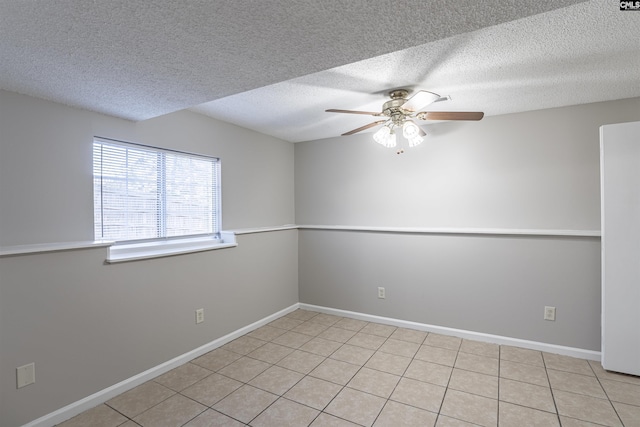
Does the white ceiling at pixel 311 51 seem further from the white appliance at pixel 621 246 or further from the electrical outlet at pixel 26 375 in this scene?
the electrical outlet at pixel 26 375

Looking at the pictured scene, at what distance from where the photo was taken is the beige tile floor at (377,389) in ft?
6.42

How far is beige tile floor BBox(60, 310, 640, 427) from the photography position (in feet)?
6.42

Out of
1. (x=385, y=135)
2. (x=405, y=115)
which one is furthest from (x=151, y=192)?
(x=405, y=115)

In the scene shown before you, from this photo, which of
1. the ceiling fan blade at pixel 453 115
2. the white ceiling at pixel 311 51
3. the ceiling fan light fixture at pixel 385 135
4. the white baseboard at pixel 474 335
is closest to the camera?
the white ceiling at pixel 311 51

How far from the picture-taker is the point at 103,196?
7.64 ft

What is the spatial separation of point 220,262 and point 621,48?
346cm

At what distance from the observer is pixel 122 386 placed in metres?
2.24

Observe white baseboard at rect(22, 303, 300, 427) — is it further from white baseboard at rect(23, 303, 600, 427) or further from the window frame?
the window frame

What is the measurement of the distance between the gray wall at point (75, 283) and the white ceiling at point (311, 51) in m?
0.26

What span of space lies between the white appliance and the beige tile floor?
0.88 ft

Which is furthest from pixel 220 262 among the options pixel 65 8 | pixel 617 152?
pixel 617 152

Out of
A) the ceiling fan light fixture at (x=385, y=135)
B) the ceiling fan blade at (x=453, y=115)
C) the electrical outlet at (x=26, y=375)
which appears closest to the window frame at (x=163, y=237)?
the electrical outlet at (x=26, y=375)

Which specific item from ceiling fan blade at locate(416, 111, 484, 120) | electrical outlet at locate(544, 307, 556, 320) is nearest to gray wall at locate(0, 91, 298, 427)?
ceiling fan blade at locate(416, 111, 484, 120)

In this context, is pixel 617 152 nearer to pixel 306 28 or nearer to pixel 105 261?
pixel 306 28
